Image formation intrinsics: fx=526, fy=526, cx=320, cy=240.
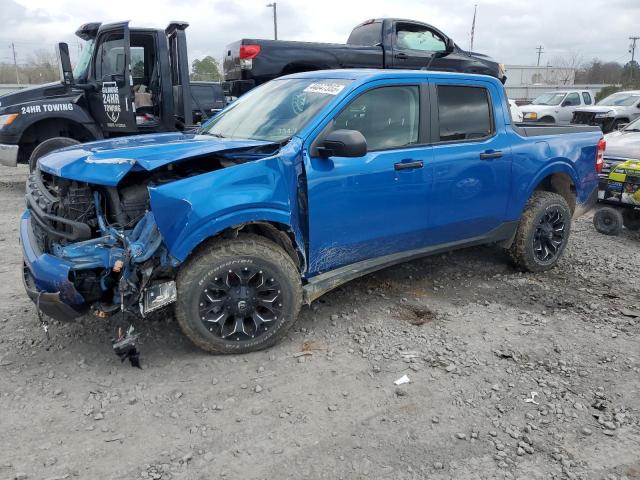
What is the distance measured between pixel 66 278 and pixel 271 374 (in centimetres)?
138

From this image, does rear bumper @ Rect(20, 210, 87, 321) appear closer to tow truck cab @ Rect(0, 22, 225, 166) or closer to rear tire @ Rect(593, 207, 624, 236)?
tow truck cab @ Rect(0, 22, 225, 166)

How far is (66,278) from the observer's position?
10.1 ft

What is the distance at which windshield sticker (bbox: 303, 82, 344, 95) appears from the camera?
392 centimetres

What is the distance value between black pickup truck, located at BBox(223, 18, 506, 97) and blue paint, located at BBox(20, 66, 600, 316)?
4.79 m

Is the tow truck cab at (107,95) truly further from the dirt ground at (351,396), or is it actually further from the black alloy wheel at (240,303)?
the black alloy wheel at (240,303)

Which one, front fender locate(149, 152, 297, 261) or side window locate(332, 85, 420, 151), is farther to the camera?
side window locate(332, 85, 420, 151)

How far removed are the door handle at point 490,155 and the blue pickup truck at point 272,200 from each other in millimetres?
14

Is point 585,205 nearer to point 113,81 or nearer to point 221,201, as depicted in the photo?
point 221,201

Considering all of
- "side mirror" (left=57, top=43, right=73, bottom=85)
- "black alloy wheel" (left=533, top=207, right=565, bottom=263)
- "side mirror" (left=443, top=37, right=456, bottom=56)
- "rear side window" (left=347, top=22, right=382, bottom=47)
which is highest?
"rear side window" (left=347, top=22, right=382, bottom=47)

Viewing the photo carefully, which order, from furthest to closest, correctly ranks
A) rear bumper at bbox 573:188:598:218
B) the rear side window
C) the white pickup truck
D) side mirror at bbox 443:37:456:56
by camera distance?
the white pickup truck
side mirror at bbox 443:37:456:56
the rear side window
rear bumper at bbox 573:188:598:218

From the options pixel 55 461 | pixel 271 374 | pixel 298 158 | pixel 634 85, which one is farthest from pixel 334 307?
pixel 634 85

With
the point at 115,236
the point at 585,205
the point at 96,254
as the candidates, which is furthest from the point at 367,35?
the point at 96,254

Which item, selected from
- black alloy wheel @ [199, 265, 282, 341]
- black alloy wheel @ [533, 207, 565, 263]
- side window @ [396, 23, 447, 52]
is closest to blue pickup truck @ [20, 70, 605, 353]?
black alloy wheel @ [199, 265, 282, 341]

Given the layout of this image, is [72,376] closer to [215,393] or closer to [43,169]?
[215,393]
